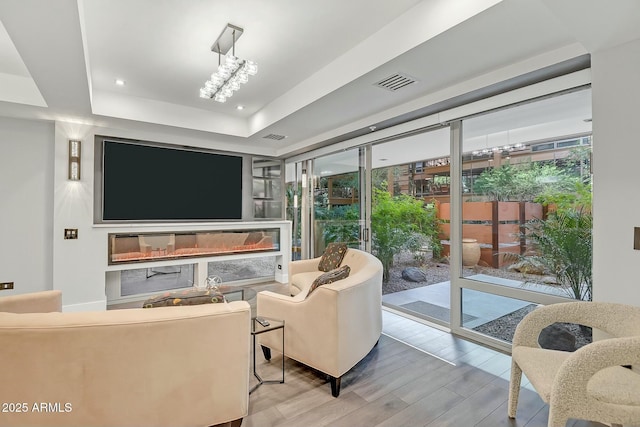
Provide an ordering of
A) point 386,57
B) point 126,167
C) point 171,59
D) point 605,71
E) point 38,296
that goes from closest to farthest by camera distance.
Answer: point 605,71 < point 38,296 < point 386,57 < point 171,59 < point 126,167

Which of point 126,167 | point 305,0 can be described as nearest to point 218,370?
point 305,0

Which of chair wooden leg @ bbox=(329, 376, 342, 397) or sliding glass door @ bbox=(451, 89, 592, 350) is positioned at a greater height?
sliding glass door @ bbox=(451, 89, 592, 350)

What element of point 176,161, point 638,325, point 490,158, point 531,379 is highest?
point 176,161

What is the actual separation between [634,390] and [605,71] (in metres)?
1.78

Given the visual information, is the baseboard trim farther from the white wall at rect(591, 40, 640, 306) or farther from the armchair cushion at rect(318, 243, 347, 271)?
the white wall at rect(591, 40, 640, 306)

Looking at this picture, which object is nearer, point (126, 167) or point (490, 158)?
point (490, 158)

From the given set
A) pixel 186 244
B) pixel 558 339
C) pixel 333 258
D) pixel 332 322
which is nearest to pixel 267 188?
pixel 186 244

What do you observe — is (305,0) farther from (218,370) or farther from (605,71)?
(218,370)

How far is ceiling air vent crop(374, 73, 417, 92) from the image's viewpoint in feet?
8.91

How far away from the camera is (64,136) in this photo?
13.0ft

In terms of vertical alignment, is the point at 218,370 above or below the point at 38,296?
below

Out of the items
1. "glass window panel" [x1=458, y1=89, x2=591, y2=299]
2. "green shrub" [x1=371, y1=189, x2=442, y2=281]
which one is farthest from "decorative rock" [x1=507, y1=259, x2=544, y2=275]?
"green shrub" [x1=371, y1=189, x2=442, y2=281]

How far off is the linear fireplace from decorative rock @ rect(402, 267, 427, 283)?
8.54 feet

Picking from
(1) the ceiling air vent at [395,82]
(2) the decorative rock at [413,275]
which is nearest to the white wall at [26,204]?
(1) the ceiling air vent at [395,82]
